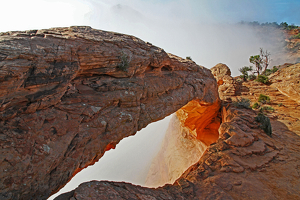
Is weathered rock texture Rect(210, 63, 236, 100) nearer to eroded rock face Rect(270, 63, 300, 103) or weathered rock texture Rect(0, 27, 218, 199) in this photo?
eroded rock face Rect(270, 63, 300, 103)

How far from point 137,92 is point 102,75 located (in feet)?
Answer: 6.90

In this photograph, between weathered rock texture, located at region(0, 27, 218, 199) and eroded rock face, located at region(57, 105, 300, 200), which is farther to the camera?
eroded rock face, located at region(57, 105, 300, 200)

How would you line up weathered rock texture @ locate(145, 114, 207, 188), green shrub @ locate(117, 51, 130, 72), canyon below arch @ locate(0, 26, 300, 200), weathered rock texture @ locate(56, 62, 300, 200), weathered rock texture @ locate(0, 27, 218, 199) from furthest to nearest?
weathered rock texture @ locate(145, 114, 207, 188) < green shrub @ locate(117, 51, 130, 72) < weathered rock texture @ locate(56, 62, 300, 200) < canyon below arch @ locate(0, 26, 300, 200) < weathered rock texture @ locate(0, 27, 218, 199)

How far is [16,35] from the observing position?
4945 millimetres

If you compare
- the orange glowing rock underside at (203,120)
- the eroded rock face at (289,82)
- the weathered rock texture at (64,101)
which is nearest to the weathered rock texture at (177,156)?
the orange glowing rock underside at (203,120)

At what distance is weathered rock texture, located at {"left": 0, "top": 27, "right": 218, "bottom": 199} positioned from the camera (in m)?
4.31

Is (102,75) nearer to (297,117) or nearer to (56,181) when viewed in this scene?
(56,181)

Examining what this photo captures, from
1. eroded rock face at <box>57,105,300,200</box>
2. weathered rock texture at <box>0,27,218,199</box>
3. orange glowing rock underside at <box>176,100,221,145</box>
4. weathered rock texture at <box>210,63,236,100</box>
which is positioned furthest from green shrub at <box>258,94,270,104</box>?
weathered rock texture at <box>0,27,218,199</box>

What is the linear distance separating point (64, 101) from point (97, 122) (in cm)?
162

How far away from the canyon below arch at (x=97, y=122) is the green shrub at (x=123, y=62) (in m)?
0.05

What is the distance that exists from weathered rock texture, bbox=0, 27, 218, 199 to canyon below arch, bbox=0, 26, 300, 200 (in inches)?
1.1

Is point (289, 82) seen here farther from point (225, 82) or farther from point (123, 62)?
point (123, 62)

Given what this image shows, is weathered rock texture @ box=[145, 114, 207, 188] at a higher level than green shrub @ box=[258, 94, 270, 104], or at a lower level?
lower

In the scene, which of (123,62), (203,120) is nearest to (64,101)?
(123,62)
